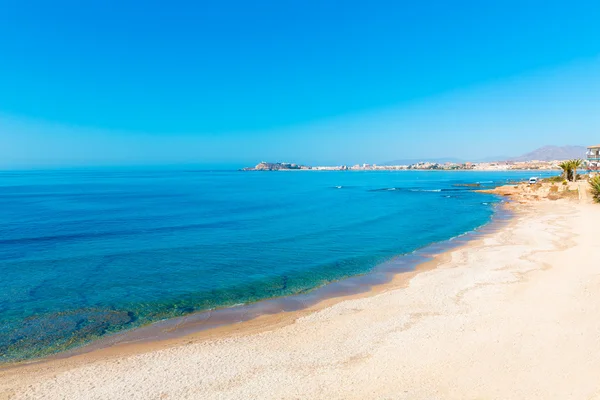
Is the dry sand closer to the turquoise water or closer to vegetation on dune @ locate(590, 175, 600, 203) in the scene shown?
the turquoise water

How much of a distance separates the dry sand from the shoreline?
22.2 inches

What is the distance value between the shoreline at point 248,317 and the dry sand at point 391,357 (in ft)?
1.85

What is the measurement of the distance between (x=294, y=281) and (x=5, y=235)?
87.2 feet

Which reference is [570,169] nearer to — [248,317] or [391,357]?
[391,357]

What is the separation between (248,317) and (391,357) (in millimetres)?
6364

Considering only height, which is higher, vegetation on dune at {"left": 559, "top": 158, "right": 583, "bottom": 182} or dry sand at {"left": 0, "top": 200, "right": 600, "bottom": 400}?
vegetation on dune at {"left": 559, "top": 158, "right": 583, "bottom": 182}

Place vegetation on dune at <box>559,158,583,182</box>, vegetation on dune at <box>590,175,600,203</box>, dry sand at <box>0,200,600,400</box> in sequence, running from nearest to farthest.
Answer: dry sand at <box>0,200,600,400</box> → vegetation on dune at <box>590,175,600,203</box> → vegetation on dune at <box>559,158,583,182</box>

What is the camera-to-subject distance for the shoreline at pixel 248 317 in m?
12.0

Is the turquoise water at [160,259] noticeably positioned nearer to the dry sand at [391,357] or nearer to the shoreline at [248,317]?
the shoreline at [248,317]

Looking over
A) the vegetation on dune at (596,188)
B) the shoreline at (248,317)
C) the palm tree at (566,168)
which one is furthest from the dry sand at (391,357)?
the palm tree at (566,168)

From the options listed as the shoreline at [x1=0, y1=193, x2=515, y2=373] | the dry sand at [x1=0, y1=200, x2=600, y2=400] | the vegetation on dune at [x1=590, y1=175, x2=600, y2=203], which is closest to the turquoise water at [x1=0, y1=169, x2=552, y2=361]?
the shoreline at [x1=0, y1=193, x2=515, y2=373]

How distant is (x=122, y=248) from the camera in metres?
26.0

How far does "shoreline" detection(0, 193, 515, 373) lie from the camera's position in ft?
39.5

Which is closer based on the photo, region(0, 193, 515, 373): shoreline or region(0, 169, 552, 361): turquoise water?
region(0, 193, 515, 373): shoreline
